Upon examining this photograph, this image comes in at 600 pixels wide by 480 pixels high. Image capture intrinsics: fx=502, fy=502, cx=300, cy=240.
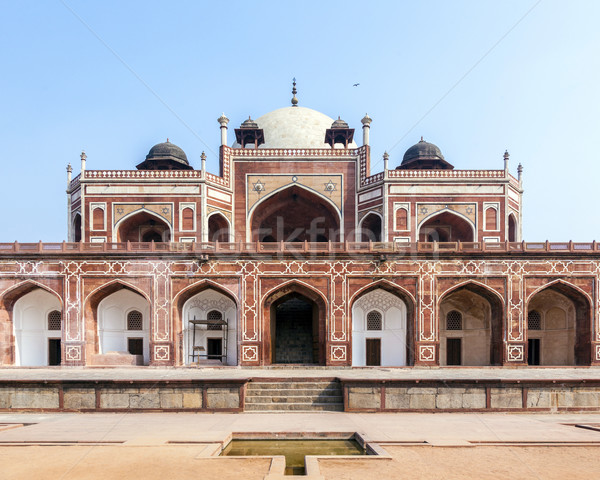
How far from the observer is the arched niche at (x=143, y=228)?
69.5 feet

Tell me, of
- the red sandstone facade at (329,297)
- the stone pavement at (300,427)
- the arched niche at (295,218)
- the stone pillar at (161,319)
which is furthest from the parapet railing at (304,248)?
the stone pavement at (300,427)

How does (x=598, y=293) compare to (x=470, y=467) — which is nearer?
(x=470, y=467)

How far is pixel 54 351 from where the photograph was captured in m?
18.1

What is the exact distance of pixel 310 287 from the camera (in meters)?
16.9

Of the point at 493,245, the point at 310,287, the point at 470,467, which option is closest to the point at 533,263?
the point at 493,245

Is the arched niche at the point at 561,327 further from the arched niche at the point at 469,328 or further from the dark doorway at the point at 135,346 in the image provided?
the dark doorway at the point at 135,346

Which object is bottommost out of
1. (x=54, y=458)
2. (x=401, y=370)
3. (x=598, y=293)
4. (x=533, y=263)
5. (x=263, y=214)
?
(x=401, y=370)

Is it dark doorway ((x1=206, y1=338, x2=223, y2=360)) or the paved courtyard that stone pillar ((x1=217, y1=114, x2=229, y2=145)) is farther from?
the paved courtyard

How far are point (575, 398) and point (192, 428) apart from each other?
26.9 ft

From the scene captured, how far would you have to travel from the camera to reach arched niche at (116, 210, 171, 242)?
21.2 meters

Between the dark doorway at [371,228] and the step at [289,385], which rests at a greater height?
the dark doorway at [371,228]

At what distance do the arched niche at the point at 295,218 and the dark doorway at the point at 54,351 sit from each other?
9.15 meters

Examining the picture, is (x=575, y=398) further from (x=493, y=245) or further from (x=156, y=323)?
(x=156, y=323)

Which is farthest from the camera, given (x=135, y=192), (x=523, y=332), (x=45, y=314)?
(x=135, y=192)
